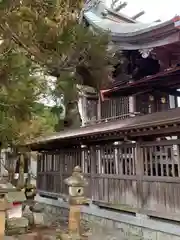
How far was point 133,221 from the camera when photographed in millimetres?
8203

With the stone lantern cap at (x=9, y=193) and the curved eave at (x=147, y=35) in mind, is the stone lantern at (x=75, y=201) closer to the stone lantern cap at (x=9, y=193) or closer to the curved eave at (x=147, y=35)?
the stone lantern cap at (x=9, y=193)

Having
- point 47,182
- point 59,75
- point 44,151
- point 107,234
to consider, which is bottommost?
point 107,234

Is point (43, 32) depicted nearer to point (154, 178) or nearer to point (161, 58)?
point (154, 178)

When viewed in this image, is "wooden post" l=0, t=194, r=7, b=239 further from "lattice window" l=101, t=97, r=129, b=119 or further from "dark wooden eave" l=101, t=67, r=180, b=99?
"lattice window" l=101, t=97, r=129, b=119

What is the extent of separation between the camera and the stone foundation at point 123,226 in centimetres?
732

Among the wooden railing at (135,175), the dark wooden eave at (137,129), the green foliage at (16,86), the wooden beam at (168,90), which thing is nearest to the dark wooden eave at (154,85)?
the wooden beam at (168,90)

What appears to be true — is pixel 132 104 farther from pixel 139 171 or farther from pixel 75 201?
pixel 75 201

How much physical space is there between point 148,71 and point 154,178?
4903 mm

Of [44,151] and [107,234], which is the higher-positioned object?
[44,151]

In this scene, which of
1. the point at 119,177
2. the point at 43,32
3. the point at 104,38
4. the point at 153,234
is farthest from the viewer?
the point at 119,177

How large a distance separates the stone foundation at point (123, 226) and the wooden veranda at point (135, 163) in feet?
0.72

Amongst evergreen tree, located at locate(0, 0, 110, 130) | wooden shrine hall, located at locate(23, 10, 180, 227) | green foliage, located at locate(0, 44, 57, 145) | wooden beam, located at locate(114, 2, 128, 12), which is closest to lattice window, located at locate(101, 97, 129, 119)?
wooden shrine hall, located at locate(23, 10, 180, 227)

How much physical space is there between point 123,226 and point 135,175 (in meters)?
1.50

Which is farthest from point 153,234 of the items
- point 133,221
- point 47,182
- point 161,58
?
point 47,182
